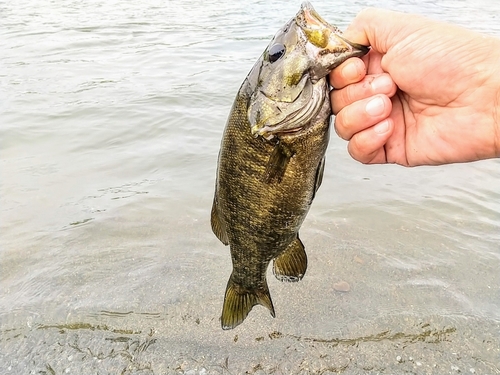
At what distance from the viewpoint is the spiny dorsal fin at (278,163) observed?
2.27 m

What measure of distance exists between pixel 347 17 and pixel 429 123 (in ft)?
42.8

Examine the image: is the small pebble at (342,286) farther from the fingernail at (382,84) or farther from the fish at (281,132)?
the fingernail at (382,84)

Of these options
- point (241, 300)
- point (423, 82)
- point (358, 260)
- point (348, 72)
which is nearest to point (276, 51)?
point (348, 72)

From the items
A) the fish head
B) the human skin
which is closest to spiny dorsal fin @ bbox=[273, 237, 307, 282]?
the human skin

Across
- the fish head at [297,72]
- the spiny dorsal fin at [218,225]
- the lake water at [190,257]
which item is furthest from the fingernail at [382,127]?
the lake water at [190,257]

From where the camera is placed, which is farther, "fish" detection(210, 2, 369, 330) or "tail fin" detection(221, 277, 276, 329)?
"tail fin" detection(221, 277, 276, 329)

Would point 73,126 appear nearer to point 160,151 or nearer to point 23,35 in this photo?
point 160,151

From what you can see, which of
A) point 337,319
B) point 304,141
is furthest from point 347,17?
point 304,141

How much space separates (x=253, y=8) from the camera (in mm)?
17391

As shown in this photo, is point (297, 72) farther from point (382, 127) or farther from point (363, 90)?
point (382, 127)

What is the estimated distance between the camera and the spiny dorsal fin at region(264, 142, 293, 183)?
227cm

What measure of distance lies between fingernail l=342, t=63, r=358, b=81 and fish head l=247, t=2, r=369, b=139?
0.06 meters

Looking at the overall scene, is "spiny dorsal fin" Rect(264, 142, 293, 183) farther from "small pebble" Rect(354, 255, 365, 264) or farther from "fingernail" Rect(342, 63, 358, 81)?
Answer: "small pebble" Rect(354, 255, 365, 264)

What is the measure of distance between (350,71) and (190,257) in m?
2.87
